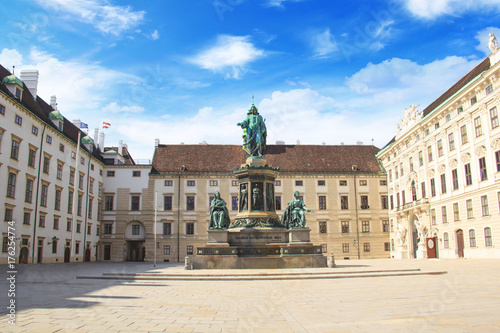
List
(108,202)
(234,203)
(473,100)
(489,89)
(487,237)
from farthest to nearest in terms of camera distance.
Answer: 1. (234,203)
2. (108,202)
3. (473,100)
4. (487,237)
5. (489,89)

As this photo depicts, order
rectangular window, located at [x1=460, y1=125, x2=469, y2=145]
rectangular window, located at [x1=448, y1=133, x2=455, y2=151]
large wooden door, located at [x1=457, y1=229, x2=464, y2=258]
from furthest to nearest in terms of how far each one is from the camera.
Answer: rectangular window, located at [x1=448, y1=133, x2=455, y2=151] → large wooden door, located at [x1=457, y1=229, x2=464, y2=258] → rectangular window, located at [x1=460, y1=125, x2=469, y2=145]

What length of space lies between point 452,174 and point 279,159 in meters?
24.8

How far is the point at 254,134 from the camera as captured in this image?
86.6 ft

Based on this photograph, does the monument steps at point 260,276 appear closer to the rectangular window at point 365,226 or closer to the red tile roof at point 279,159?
the rectangular window at point 365,226

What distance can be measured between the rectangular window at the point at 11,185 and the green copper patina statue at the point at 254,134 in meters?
21.1

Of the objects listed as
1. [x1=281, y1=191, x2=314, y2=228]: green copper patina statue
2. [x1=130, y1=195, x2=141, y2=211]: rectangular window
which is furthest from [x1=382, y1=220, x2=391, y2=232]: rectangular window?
[x1=281, y1=191, x2=314, y2=228]: green copper patina statue

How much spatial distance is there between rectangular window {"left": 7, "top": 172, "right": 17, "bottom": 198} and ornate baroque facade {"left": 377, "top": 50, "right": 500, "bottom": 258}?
122 ft

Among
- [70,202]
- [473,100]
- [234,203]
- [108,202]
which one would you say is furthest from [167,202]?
[473,100]

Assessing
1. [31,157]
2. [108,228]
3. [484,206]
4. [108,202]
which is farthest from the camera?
[108,202]

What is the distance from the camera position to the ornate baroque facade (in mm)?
33469

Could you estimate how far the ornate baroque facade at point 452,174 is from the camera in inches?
1318

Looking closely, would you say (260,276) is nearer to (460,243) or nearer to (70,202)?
(460,243)

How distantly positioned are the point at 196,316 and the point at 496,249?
31.5 meters

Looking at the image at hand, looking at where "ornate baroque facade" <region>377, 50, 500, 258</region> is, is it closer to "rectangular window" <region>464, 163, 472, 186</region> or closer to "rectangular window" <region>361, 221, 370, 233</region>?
"rectangular window" <region>464, 163, 472, 186</region>
